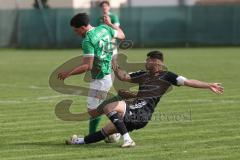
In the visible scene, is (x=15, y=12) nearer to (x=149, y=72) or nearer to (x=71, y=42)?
(x=71, y=42)

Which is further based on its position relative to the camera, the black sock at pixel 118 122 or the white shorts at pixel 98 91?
the white shorts at pixel 98 91

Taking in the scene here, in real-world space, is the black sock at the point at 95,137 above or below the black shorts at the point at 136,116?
below

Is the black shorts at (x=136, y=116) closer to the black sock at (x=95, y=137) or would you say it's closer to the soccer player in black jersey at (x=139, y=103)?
the soccer player in black jersey at (x=139, y=103)

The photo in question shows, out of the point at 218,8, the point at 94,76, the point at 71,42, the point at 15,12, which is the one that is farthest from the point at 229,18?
the point at 94,76

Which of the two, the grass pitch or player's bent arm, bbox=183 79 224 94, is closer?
the grass pitch

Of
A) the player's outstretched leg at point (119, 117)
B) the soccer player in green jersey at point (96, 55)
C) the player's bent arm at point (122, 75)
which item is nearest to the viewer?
the player's outstretched leg at point (119, 117)

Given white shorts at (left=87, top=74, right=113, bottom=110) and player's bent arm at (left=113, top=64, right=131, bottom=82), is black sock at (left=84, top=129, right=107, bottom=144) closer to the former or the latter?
white shorts at (left=87, top=74, right=113, bottom=110)

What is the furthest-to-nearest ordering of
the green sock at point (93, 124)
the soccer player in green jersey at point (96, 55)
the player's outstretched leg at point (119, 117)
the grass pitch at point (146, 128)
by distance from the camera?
the green sock at point (93, 124) → the soccer player in green jersey at point (96, 55) → the player's outstretched leg at point (119, 117) → the grass pitch at point (146, 128)

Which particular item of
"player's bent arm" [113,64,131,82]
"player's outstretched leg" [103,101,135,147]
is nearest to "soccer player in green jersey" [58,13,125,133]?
"player's bent arm" [113,64,131,82]

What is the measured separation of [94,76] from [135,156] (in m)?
1.74

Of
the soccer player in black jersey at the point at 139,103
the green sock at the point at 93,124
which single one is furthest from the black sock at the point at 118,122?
the green sock at the point at 93,124

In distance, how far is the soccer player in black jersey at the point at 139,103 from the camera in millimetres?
10297

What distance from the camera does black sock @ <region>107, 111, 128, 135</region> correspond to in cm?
1020

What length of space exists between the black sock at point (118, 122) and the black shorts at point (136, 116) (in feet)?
0.51
